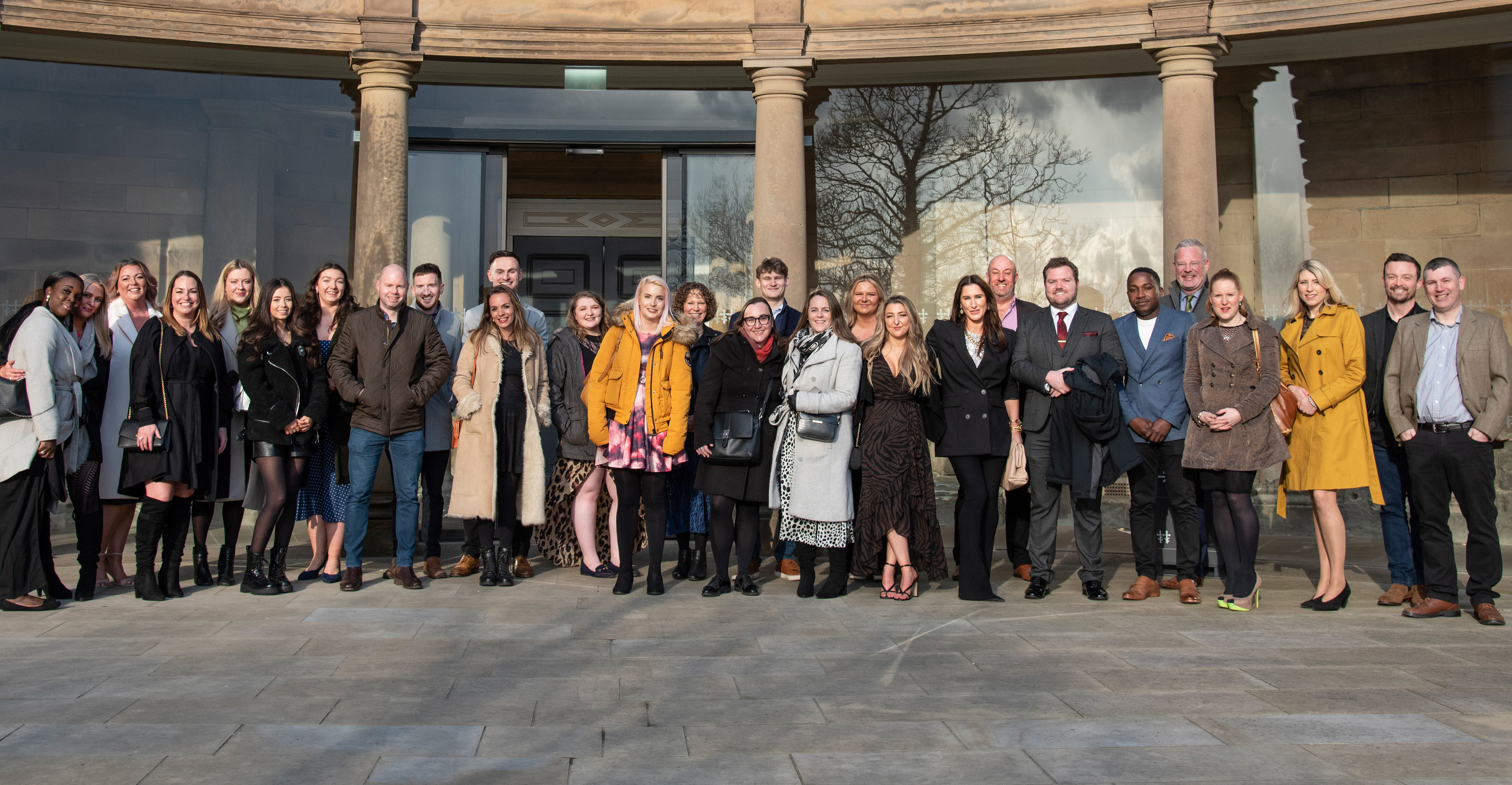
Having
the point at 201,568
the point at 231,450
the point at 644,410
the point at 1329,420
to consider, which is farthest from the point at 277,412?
the point at 1329,420

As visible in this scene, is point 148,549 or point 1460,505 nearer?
point 1460,505

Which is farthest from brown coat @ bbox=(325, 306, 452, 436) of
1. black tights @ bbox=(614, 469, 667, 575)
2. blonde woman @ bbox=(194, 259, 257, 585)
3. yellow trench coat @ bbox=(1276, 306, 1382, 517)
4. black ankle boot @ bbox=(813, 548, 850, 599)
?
yellow trench coat @ bbox=(1276, 306, 1382, 517)

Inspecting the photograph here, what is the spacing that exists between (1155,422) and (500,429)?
387 centimetres

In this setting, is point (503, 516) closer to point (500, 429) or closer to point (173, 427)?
point (500, 429)

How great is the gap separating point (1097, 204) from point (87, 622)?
948 centimetres

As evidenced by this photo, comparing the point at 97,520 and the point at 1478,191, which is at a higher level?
the point at 1478,191

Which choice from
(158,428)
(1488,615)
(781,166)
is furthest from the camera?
(781,166)

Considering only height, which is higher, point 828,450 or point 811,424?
point 811,424

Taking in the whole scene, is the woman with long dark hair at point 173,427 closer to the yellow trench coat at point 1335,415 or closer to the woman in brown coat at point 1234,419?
the woman in brown coat at point 1234,419

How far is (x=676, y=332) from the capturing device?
24.0 ft

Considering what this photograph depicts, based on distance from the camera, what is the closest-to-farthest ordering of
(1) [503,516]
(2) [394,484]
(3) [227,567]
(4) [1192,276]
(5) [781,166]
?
(2) [394,484] < (3) [227,567] < (4) [1192,276] < (1) [503,516] < (5) [781,166]

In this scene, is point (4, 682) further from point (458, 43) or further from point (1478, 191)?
point (1478, 191)

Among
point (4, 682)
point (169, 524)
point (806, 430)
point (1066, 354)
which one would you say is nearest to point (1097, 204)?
point (1066, 354)

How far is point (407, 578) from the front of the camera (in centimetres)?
723
